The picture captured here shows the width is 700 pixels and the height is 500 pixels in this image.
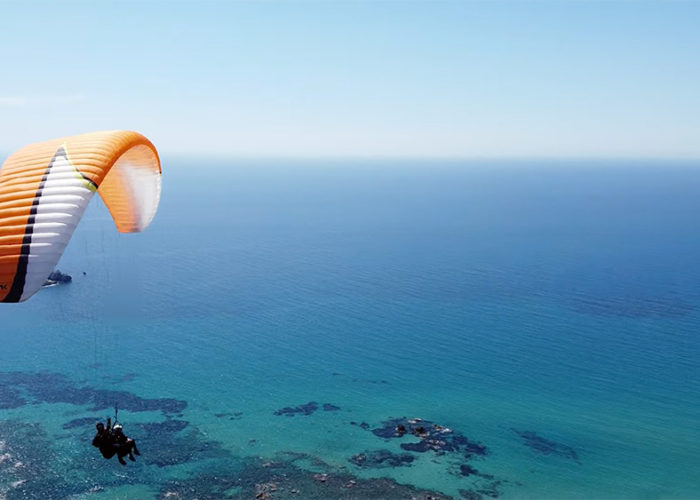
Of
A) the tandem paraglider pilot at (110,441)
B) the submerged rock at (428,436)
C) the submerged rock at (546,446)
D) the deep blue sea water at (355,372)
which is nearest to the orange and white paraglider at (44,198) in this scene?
the tandem paraglider pilot at (110,441)

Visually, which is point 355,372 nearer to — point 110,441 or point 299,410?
point 299,410

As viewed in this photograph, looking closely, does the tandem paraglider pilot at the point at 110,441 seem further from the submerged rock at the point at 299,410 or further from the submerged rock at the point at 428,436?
the submerged rock at the point at 299,410

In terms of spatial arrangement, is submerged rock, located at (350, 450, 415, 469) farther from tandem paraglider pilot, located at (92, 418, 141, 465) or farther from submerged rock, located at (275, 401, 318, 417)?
tandem paraglider pilot, located at (92, 418, 141, 465)

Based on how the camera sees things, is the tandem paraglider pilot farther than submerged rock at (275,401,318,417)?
No

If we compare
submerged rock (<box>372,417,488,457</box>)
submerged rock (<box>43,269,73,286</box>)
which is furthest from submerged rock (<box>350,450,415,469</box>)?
submerged rock (<box>43,269,73,286</box>)

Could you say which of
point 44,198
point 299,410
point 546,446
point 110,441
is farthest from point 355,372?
point 44,198

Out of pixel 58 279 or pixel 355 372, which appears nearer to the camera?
pixel 355 372
